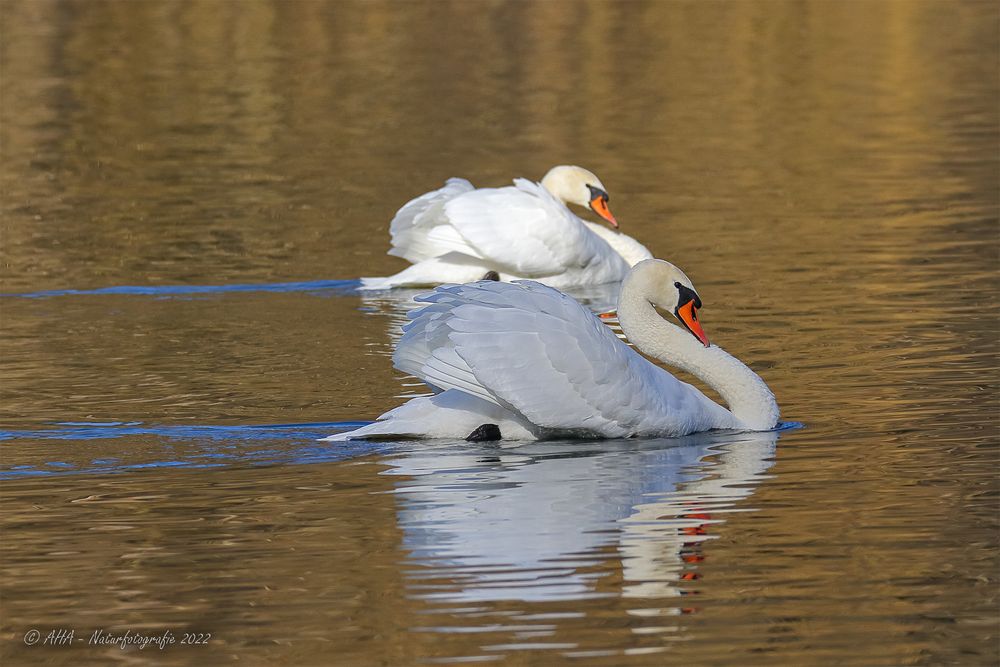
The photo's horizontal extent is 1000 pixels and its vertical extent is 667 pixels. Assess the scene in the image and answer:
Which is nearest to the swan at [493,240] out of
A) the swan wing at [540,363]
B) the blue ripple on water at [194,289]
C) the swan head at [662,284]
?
the blue ripple on water at [194,289]

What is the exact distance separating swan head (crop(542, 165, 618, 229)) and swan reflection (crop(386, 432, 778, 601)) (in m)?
7.62

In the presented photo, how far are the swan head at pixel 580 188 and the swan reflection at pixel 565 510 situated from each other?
25.0 feet

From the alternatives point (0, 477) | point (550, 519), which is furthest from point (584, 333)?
point (0, 477)

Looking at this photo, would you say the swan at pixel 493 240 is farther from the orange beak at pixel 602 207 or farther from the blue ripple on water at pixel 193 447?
the blue ripple on water at pixel 193 447

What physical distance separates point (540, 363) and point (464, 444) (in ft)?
2.15

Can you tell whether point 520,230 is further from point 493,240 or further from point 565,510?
Result: point 565,510

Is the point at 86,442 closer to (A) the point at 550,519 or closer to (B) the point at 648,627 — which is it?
(A) the point at 550,519

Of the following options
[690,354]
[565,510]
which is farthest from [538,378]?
[565,510]

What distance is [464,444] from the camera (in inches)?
390

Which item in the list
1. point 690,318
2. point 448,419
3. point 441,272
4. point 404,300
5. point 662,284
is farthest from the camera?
point 441,272

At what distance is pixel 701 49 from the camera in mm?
37156

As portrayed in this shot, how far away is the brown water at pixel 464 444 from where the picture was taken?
7027mm

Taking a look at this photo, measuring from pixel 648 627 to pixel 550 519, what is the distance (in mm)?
1424

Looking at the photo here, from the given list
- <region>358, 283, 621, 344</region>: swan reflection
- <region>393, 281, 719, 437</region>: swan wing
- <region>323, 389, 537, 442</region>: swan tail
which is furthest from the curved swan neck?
<region>358, 283, 621, 344</region>: swan reflection
